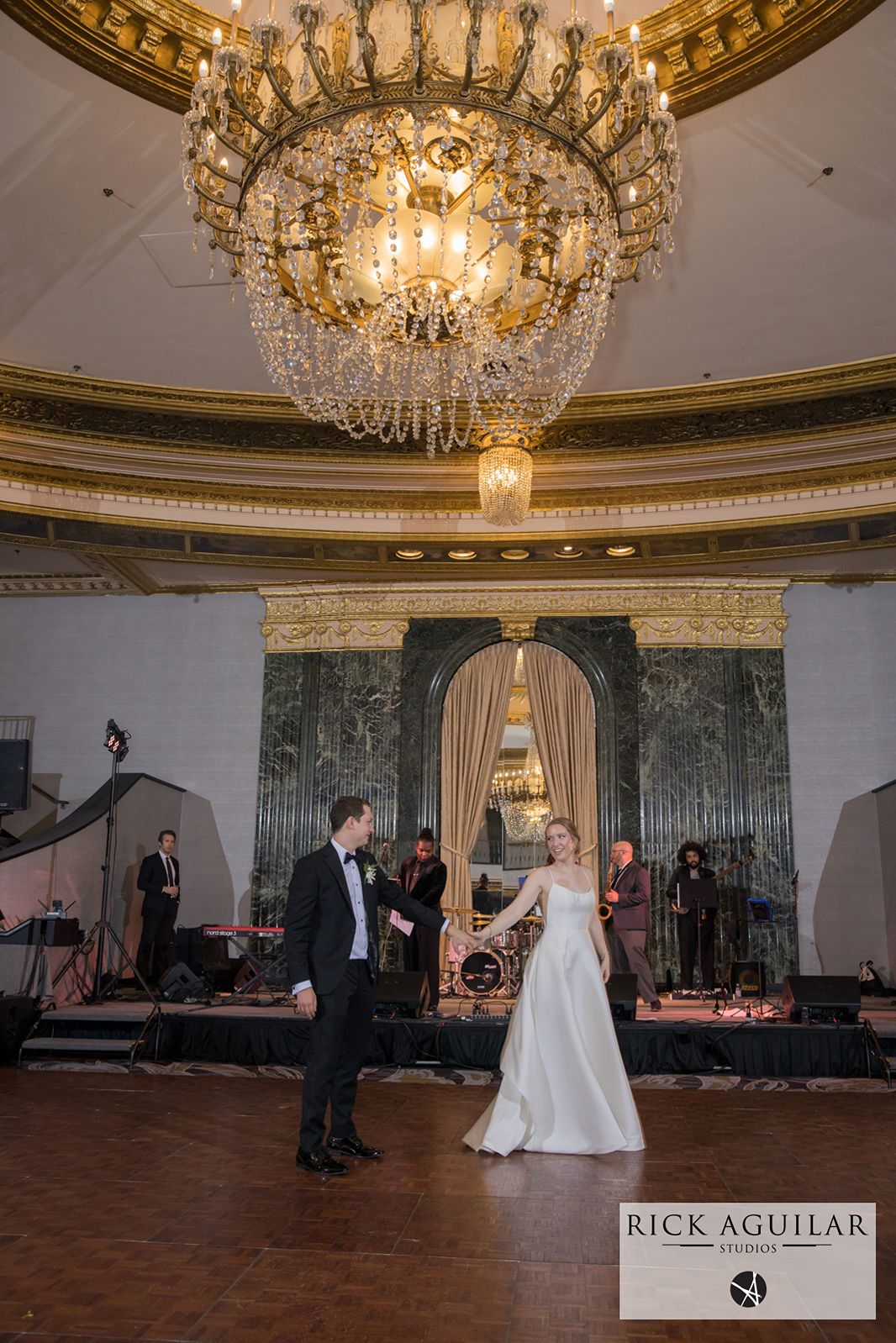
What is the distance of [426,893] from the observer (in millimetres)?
8570

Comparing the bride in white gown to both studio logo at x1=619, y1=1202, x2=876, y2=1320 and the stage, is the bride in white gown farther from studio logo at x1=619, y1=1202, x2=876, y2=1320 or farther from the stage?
the stage

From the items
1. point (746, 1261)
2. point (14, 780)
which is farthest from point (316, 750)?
point (746, 1261)

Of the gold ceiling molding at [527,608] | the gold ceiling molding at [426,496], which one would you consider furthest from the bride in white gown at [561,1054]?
the gold ceiling molding at [527,608]

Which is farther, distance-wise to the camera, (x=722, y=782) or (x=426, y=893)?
(x=722, y=782)

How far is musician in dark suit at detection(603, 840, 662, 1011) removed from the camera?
8586 mm

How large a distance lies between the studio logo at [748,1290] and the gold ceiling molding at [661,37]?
5.15 meters

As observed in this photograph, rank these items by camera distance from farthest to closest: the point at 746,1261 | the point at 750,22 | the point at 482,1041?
1. the point at 482,1041
2. the point at 750,22
3. the point at 746,1261

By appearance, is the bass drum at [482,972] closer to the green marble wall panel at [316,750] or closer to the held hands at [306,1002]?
the green marble wall panel at [316,750]

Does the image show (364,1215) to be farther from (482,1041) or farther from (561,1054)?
(482,1041)

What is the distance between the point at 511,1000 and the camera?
8.85 meters

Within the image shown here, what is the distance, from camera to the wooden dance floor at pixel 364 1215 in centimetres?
275

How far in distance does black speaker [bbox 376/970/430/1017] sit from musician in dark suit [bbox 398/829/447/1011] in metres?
0.71

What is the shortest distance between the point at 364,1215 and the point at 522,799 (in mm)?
8347

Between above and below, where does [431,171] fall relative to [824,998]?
above
